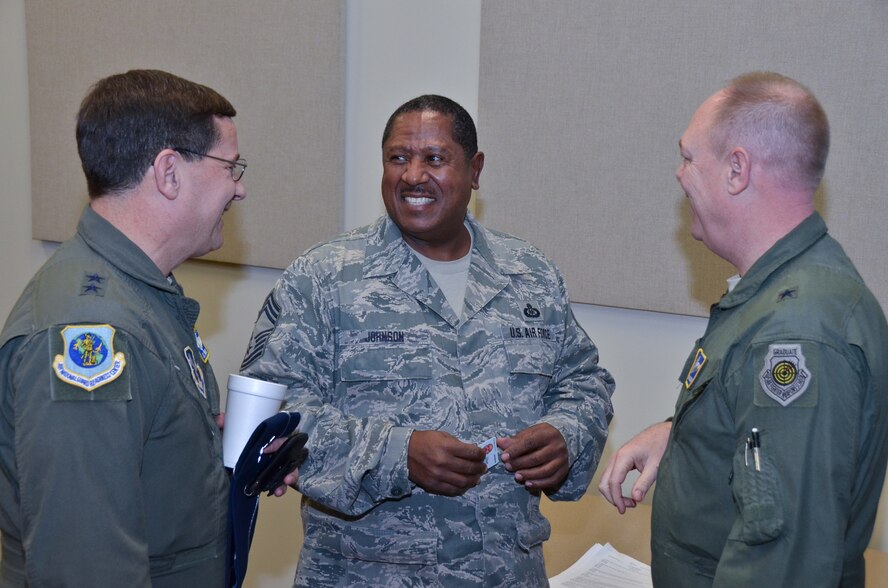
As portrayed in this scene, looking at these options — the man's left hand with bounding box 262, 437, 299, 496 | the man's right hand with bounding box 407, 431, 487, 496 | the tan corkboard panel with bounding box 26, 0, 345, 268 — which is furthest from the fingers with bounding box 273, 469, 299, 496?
the tan corkboard panel with bounding box 26, 0, 345, 268

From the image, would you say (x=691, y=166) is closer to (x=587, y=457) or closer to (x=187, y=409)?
(x=587, y=457)

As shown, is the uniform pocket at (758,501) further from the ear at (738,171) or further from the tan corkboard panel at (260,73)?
the tan corkboard panel at (260,73)

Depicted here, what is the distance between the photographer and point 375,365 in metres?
2.03

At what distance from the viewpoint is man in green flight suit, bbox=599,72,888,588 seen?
134 centimetres

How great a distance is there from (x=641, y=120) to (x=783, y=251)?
1053 mm

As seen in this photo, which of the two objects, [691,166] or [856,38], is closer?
[691,166]

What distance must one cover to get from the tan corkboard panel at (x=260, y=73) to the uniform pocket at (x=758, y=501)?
1.93 metres

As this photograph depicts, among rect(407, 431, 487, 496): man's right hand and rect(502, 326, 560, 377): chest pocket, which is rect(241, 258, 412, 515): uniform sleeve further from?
rect(502, 326, 560, 377): chest pocket

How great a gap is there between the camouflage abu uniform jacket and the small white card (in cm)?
5

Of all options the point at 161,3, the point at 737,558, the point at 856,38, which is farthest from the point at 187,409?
the point at 161,3

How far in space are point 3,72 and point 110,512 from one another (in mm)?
2975

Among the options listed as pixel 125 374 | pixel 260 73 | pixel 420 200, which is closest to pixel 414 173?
pixel 420 200

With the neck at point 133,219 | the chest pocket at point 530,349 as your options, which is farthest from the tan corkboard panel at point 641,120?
the neck at point 133,219

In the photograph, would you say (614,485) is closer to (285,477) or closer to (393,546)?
(393,546)
